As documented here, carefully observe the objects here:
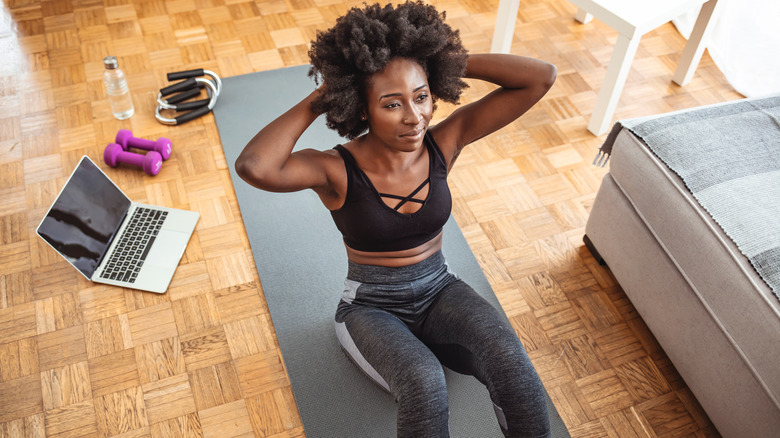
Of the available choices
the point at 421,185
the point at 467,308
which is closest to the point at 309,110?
the point at 421,185

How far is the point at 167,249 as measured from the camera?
2.09 m

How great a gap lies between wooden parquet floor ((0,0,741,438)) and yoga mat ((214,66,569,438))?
0.05 metres

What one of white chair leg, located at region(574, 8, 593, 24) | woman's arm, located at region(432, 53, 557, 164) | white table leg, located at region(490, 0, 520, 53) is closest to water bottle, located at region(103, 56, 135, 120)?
woman's arm, located at region(432, 53, 557, 164)

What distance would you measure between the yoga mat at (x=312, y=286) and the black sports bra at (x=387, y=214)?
45cm

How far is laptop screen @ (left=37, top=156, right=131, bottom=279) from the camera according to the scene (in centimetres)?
191

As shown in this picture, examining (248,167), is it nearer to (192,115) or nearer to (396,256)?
(396,256)

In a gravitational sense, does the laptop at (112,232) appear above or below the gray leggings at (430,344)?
below

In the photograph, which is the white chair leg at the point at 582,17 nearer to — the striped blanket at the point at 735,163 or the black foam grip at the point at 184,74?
the striped blanket at the point at 735,163

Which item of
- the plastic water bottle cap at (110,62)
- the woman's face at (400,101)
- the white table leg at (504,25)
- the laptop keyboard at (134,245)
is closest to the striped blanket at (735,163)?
the woman's face at (400,101)

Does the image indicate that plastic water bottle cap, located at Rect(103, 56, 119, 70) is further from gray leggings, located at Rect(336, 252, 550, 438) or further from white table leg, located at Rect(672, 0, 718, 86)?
white table leg, located at Rect(672, 0, 718, 86)

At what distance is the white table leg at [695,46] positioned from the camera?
→ 261 cm

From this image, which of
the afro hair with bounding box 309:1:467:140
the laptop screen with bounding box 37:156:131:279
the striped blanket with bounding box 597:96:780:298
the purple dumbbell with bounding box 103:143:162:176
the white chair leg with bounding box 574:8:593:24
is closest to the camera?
the afro hair with bounding box 309:1:467:140

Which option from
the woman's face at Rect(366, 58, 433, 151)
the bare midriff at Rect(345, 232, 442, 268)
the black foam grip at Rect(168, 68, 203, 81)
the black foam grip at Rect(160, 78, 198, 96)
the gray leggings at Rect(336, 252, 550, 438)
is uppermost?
the woman's face at Rect(366, 58, 433, 151)

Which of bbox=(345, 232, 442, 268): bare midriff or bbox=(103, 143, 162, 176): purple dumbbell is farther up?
bbox=(345, 232, 442, 268): bare midriff
